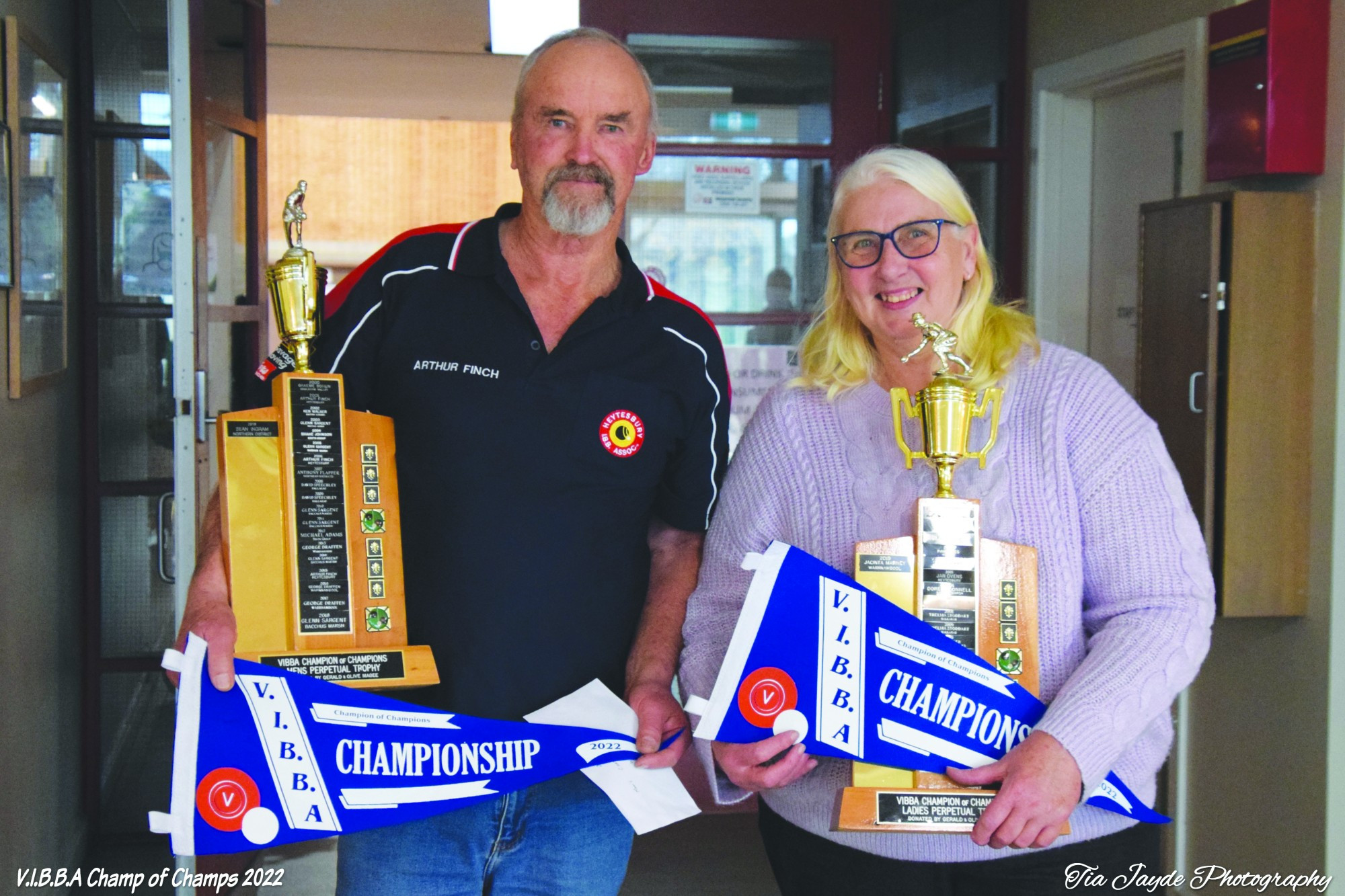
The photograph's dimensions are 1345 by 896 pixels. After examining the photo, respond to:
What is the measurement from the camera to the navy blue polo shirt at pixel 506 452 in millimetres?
1699

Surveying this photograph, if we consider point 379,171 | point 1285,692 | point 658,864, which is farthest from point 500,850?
point 379,171

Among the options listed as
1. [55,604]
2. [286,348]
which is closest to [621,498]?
[286,348]

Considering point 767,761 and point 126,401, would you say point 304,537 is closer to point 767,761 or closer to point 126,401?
point 767,761

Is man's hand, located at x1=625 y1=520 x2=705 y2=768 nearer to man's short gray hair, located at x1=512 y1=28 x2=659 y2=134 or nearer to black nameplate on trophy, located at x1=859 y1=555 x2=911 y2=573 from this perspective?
black nameplate on trophy, located at x1=859 y1=555 x2=911 y2=573

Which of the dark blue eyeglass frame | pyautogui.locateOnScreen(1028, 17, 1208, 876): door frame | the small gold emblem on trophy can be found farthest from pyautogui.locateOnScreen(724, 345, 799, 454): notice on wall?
the small gold emblem on trophy

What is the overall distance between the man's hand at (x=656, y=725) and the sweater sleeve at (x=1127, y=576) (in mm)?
488

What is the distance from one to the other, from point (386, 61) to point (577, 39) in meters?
5.85

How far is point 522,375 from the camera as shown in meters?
1.73

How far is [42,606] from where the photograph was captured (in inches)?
124

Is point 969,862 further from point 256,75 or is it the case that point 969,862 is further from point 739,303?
point 256,75

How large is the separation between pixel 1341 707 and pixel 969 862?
1.62 meters

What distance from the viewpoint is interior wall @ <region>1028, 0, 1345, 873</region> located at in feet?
9.00

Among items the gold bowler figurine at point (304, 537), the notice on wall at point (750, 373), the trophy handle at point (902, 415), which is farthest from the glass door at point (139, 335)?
the trophy handle at point (902, 415)

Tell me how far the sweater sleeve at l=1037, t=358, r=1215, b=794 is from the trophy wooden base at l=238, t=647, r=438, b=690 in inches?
31.2
